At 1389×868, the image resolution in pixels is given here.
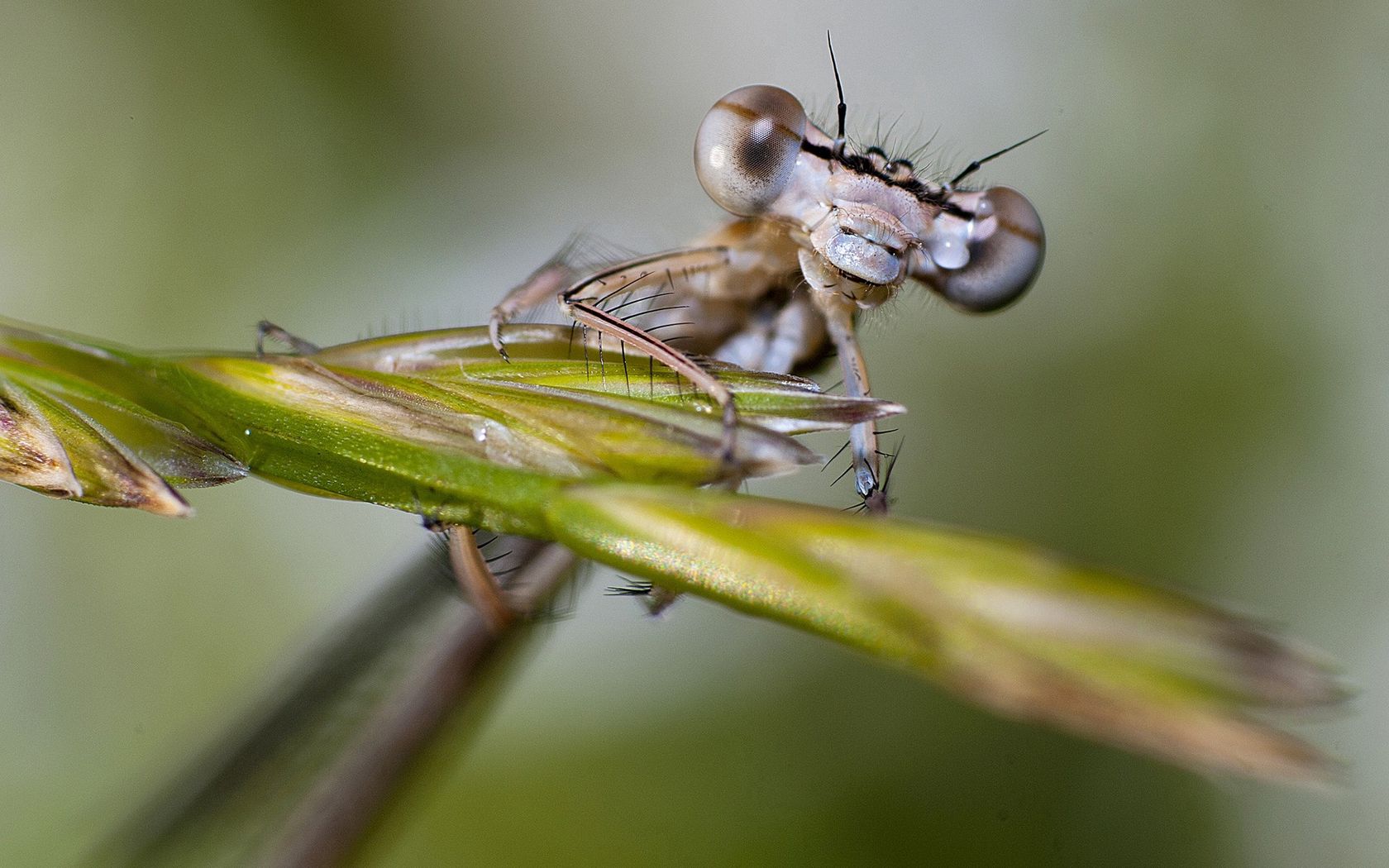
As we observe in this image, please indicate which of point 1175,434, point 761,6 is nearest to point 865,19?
point 761,6

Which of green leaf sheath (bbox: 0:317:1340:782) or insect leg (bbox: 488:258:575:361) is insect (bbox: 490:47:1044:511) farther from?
green leaf sheath (bbox: 0:317:1340:782)

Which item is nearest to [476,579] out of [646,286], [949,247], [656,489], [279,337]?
[279,337]

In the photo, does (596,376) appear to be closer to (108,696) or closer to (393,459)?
(393,459)

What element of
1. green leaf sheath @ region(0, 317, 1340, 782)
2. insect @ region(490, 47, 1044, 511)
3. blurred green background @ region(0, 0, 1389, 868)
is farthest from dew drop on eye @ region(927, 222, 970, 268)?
blurred green background @ region(0, 0, 1389, 868)

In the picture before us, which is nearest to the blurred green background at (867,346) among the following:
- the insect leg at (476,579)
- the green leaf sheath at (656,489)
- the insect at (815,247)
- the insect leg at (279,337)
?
the insect at (815,247)

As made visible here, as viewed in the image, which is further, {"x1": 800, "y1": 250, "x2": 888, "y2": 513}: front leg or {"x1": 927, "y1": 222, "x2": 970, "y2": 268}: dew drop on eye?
{"x1": 927, "y1": 222, "x2": 970, "y2": 268}: dew drop on eye

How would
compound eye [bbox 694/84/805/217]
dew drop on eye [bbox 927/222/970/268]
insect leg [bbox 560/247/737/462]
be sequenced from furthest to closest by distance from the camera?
dew drop on eye [bbox 927/222/970/268], compound eye [bbox 694/84/805/217], insect leg [bbox 560/247/737/462]

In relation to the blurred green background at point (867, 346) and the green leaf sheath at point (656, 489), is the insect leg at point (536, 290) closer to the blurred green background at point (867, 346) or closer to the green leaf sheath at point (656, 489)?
the green leaf sheath at point (656, 489)
